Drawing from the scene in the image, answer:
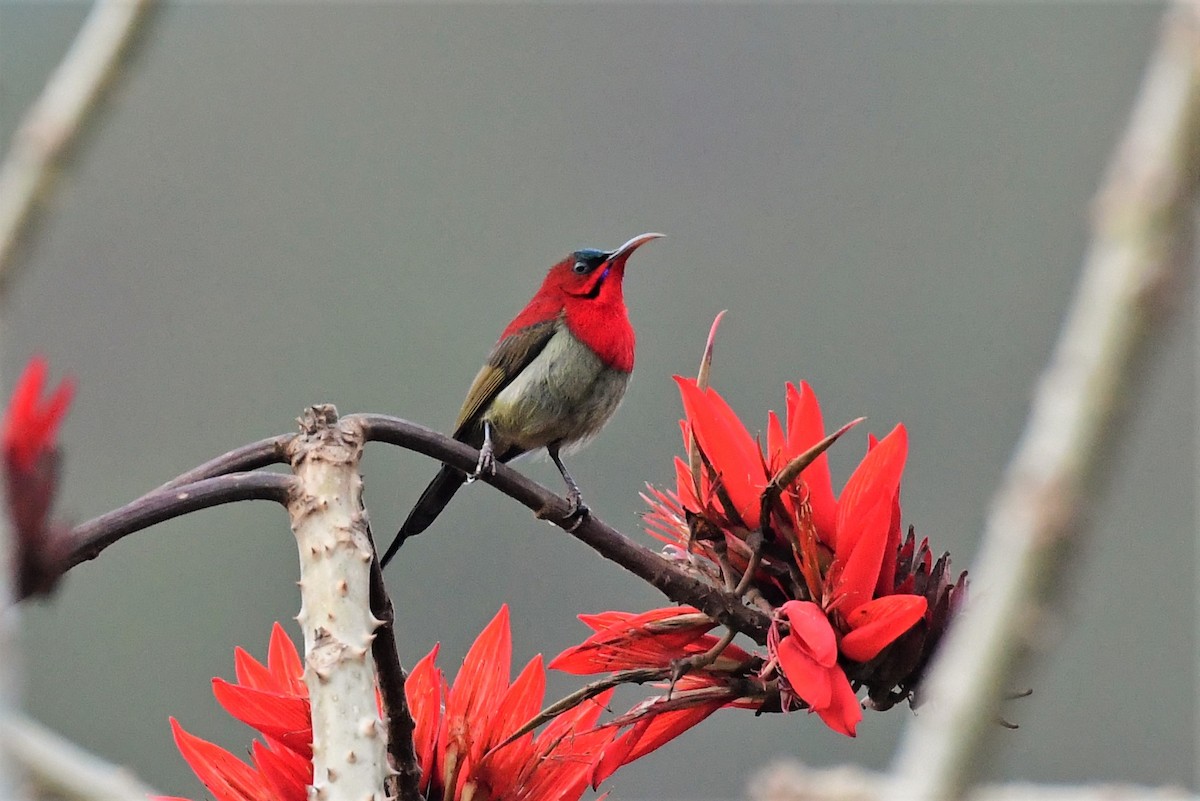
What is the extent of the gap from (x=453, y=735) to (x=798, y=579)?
1.36 ft

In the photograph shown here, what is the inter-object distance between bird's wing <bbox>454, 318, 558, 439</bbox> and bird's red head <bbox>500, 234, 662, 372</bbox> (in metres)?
0.03

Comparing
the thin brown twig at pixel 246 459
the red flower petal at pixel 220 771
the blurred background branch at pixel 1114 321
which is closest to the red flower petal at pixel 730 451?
the thin brown twig at pixel 246 459

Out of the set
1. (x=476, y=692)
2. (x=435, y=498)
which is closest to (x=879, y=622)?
(x=476, y=692)

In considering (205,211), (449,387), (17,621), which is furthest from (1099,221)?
(205,211)

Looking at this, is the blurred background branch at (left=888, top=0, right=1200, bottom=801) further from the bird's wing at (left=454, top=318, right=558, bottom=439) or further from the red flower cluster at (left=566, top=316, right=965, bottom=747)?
the bird's wing at (left=454, top=318, right=558, bottom=439)

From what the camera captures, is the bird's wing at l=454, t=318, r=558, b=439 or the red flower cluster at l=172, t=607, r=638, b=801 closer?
the red flower cluster at l=172, t=607, r=638, b=801

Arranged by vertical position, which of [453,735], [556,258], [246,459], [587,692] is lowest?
[453,735]

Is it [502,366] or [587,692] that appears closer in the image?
[587,692]

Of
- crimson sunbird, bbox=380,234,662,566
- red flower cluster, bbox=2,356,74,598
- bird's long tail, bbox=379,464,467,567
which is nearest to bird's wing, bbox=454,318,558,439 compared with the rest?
crimson sunbird, bbox=380,234,662,566

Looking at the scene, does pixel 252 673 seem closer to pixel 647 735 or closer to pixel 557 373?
pixel 647 735

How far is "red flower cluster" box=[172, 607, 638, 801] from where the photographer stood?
1471mm

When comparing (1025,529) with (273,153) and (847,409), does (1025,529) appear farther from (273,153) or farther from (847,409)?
(273,153)

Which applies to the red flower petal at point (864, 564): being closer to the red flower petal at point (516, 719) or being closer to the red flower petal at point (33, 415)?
the red flower petal at point (516, 719)

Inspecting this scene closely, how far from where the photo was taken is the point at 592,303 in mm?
3645
